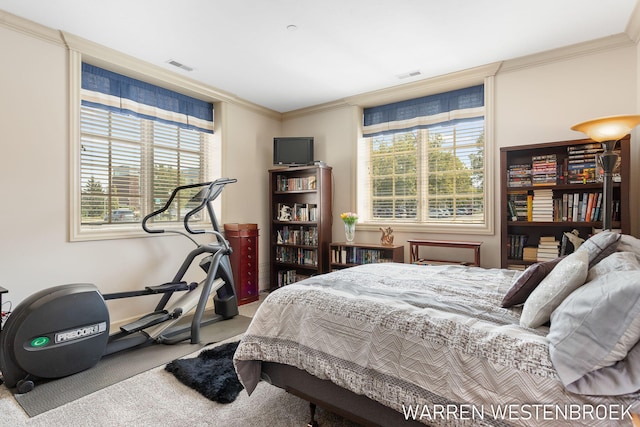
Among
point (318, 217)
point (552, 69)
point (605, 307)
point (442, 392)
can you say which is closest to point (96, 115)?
point (318, 217)

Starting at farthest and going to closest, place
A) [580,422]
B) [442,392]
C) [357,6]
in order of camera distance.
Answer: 1. [357,6]
2. [442,392]
3. [580,422]

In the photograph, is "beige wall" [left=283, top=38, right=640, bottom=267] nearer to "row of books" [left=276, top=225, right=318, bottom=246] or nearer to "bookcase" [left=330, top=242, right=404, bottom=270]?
"bookcase" [left=330, top=242, right=404, bottom=270]

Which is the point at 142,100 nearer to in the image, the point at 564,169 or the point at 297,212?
the point at 297,212

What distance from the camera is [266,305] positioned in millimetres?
1886

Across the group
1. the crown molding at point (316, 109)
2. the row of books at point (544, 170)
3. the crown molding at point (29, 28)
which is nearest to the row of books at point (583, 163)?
the row of books at point (544, 170)

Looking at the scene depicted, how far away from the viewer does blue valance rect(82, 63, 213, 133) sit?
129 inches

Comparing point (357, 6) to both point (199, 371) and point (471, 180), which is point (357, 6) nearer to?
point (471, 180)

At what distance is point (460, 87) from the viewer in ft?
12.7

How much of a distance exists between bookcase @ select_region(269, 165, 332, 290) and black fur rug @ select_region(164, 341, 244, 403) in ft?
6.60

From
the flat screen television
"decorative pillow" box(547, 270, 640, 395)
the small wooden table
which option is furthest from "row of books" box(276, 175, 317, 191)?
"decorative pillow" box(547, 270, 640, 395)

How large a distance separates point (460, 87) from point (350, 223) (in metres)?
2.08

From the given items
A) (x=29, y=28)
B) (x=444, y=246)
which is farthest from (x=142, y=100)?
(x=444, y=246)

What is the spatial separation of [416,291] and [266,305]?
87cm

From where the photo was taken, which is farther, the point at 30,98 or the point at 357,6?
the point at 30,98
